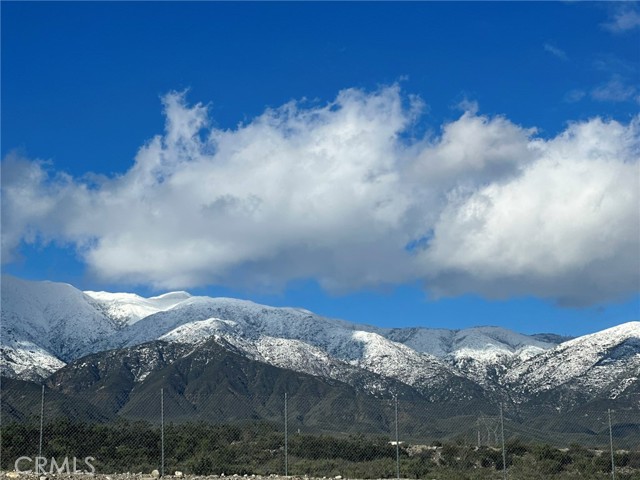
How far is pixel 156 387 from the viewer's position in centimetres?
16788

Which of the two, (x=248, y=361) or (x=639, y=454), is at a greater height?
(x=248, y=361)

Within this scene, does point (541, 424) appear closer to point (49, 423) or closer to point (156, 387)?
point (156, 387)

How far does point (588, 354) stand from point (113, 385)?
10029cm

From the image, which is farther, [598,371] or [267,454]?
[598,371]

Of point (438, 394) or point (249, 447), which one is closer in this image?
point (249, 447)

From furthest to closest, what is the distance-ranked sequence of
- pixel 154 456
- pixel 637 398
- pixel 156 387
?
pixel 156 387, pixel 637 398, pixel 154 456

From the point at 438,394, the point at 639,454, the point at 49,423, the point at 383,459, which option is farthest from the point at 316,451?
the point at 438,394

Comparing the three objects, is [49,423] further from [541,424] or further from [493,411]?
[493,411]

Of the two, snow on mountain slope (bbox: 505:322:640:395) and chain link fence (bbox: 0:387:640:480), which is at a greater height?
snow on mountain slope (bbox: 505:322:640:395)

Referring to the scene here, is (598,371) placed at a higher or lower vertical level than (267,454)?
higher

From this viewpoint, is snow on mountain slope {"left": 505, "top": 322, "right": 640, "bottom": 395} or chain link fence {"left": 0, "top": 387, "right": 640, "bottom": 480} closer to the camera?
chain link fence {"left": 0, "top": 387, "right": 640, "bottom": 480}

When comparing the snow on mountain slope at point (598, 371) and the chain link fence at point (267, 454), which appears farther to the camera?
the snow on mountain slope at point (598, 371)

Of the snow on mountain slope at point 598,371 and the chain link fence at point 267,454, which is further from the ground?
the snow on mountain slope at point 598,371

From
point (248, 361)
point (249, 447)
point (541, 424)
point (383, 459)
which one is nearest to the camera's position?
point (383, 459)
